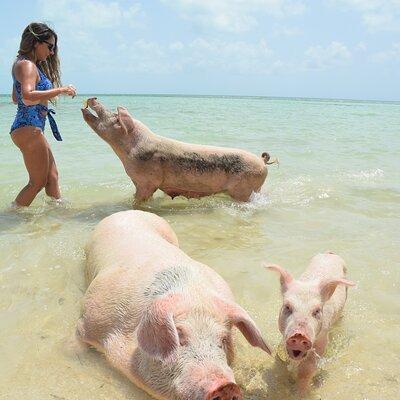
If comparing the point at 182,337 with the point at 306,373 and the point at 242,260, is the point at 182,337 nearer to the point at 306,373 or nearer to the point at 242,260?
the point at 306,373

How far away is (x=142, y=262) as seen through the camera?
10.9 ft

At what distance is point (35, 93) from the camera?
5520mm

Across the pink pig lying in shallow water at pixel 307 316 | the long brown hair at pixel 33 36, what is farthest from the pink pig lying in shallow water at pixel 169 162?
the pink pig lying in shallow water at pixel 307 316

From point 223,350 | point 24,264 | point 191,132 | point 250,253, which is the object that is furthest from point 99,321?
point 191,132

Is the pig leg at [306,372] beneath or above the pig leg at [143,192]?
above

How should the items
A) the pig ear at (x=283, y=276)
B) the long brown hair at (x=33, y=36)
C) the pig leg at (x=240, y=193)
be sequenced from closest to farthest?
the pig ear at (x=283, y=276) → the long brown hair at (x=33, y=36) → the pig leg at (x=240, y=193)

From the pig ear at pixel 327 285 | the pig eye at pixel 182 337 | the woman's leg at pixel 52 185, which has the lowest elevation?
the woman's leg at pixel 52 185

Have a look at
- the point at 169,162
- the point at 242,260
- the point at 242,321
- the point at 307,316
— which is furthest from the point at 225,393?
the point at 169,162

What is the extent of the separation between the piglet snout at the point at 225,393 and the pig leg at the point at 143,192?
16.2ft

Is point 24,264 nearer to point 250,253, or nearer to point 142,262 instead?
point 142,262

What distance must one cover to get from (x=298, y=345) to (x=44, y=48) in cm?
458

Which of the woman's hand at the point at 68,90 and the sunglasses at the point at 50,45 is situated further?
the sunglasses at the point at 50,45

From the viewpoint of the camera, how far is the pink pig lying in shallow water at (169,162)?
673 cm

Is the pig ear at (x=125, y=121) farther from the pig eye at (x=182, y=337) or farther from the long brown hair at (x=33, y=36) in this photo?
the pig eye at (x=182, y=337)
